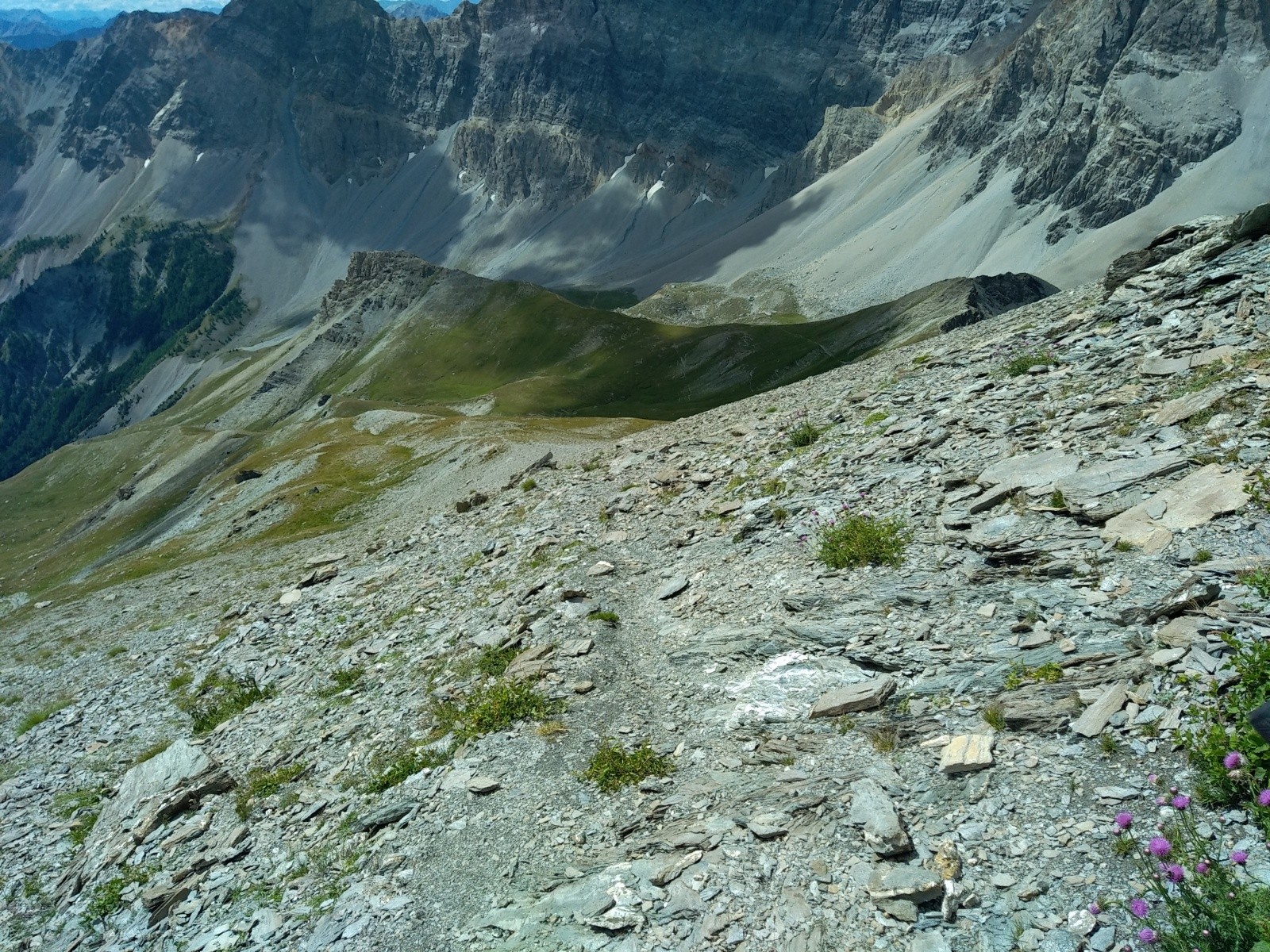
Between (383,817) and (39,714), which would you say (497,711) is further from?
(39,714)

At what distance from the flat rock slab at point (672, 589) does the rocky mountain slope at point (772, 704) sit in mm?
56

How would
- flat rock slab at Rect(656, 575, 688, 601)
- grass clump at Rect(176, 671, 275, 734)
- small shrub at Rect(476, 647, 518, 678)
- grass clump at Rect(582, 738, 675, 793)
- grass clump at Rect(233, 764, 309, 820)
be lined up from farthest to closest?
grass clump at Rect(176, 671, 275, 734), flat rock slab at Rect(656, 575, 688, 601), small shrub at Rect(476, 647, 518, 678), grass clump at Rect(233, 764, 309, 820), grass clump at Rect(582, 738, 675, 793)

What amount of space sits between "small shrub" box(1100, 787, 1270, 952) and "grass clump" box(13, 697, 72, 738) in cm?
3238

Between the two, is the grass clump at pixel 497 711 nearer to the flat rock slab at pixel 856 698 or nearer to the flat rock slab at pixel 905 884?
the flat rock slab at pixel 856 698

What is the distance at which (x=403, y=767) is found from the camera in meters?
15.4

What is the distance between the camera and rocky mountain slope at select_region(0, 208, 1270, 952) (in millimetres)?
9797

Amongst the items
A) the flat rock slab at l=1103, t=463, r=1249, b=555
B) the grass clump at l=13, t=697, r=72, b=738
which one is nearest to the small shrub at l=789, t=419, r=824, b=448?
the flat rock slab at l=1103, t=463, r=1249, b=555

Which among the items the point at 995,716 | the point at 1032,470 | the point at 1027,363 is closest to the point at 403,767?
the point at 995,716

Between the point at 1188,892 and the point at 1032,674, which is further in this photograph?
the point at 1032,674

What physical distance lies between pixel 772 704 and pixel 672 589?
18.4 feet

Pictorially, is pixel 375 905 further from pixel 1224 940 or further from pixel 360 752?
pixel 1224 940

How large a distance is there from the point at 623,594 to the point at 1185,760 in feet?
39.9

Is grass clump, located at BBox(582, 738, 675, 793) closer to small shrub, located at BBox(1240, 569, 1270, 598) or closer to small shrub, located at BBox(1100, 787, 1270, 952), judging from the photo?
small shrub, located at BBox(1100, 787, 1270, 952)

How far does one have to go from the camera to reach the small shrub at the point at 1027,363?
21978 mm
